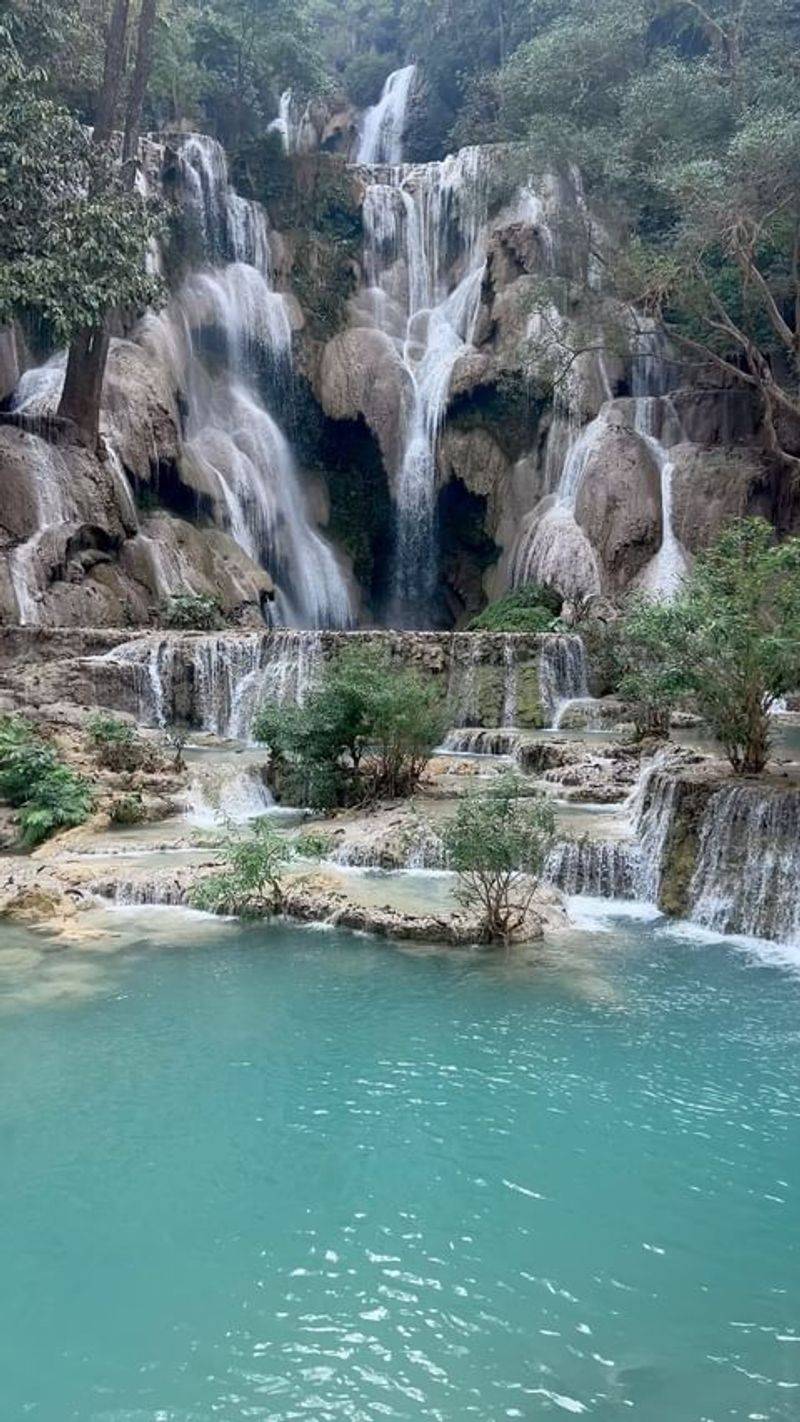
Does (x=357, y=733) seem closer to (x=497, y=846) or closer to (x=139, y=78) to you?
(x=497, y=846)

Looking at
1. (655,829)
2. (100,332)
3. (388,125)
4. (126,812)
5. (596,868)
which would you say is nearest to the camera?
(655,829)

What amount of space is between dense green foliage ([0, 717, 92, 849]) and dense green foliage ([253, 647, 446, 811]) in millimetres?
2650

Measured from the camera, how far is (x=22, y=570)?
70.5 ft

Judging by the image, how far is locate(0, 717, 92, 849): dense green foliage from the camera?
A: 41.7ft

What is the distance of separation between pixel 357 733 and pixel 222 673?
19.4 feet

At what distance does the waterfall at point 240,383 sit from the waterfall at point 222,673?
825cm

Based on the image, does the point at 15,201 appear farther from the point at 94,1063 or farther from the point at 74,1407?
the point at 74,1407

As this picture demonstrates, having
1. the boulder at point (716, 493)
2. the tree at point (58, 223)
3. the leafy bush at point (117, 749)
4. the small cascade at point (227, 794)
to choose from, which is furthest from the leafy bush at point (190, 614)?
the boulder at point (716, 493)

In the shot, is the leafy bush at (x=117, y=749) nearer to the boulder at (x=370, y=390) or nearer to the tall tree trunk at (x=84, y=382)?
the tall tree trunk at (x=84, y=382)

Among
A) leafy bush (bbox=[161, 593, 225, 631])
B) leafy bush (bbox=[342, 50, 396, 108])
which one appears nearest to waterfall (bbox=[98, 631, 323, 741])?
leafy bush (bbox=[161, 593, 225, 631])

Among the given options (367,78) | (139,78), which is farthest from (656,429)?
(367,78)

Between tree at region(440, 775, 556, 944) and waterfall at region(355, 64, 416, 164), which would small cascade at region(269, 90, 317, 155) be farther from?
tree at region(440, 775, 556, 944)

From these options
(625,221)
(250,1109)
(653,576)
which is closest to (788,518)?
(653,576)

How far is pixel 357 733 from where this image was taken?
46.1 ft
